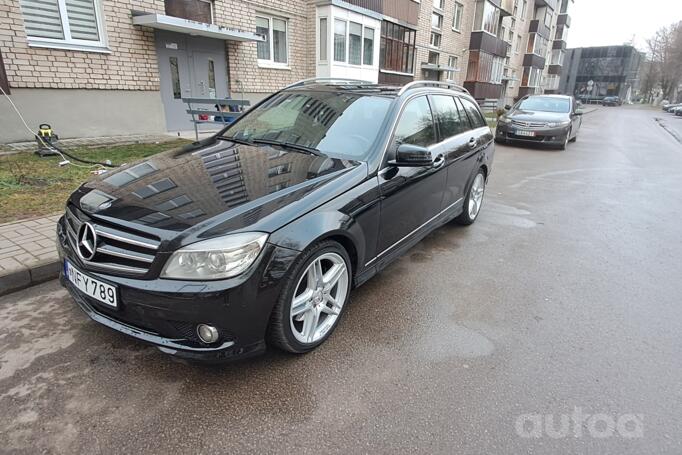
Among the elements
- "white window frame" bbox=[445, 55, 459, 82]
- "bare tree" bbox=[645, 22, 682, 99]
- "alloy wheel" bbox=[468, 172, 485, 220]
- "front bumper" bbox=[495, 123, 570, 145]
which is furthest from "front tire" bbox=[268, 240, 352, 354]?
"bare tree" bbox=[645, 22, 682, 99]

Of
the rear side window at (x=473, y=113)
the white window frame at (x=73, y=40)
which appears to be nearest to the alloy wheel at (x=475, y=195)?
the rear side window at (x=473, y=113)

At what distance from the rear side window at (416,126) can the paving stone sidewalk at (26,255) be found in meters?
→ 3.03

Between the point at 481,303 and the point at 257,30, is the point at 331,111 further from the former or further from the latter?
the point at 257,30

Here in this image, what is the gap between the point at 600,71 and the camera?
80312 mm

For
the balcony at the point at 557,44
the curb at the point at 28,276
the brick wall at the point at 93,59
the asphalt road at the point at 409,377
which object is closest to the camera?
the asphalt road at the point at 409,377

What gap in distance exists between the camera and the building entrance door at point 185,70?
34.5 ft

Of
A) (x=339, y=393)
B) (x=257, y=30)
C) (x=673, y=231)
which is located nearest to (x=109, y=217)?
(x=339, y=393)

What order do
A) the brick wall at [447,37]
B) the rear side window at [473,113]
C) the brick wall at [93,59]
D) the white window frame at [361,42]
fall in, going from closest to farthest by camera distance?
the rear side window at [473,113] < the brick wall at [93,59] < the white window frame at [361,42] < the brick wall at [447,37]

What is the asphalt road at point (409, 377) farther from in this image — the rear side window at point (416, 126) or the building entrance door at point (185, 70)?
the building entrance door at point (185, 70)

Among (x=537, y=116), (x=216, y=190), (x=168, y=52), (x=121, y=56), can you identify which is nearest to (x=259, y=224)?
(x=216, y=190)

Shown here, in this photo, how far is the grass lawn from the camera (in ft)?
15.0

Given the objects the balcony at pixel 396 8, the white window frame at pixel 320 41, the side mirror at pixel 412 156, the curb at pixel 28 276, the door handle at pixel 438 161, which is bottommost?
the curb at pixel 28 276

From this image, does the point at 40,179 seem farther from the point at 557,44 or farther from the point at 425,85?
the point at 557,44

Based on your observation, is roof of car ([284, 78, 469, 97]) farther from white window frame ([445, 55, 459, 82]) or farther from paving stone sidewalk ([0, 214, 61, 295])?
white window frame ([445, 55, 459, 82])
